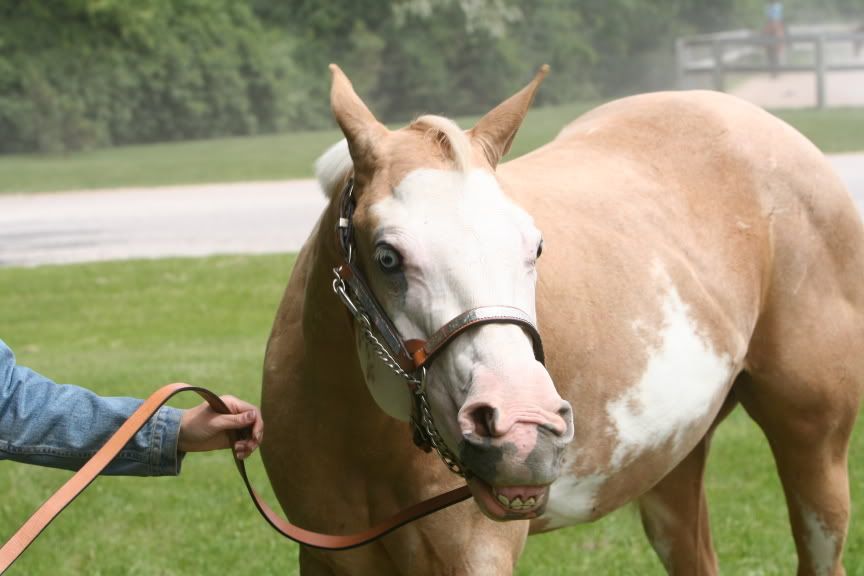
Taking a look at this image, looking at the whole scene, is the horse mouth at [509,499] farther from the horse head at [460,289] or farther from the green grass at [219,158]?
the green grass at [219,158]

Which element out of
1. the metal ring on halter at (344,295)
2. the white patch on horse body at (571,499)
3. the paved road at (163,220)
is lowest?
the paved road at (163,220)

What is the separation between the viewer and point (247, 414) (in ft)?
9.50

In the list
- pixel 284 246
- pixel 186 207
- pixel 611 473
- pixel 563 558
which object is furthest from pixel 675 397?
pixel 186 207

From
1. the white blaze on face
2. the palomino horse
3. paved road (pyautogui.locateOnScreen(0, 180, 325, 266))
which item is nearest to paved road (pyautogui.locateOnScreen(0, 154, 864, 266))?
paved road (pyautogui.locateOnScreen(0, 180, 325, 266))

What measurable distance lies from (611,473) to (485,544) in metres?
0.54

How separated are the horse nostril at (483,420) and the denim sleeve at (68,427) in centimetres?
82

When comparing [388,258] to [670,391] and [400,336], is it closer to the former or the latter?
[400,336]

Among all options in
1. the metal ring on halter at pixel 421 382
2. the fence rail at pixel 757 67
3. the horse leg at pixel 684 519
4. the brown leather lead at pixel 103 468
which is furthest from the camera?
the fence rail at pixel 757 67

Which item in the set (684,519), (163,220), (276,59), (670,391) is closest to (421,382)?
(670,391)

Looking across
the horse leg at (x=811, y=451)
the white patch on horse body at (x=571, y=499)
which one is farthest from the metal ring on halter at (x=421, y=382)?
the horse leg at (x=811, y=451)

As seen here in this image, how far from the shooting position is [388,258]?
2.60m

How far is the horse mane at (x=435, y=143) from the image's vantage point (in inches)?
105

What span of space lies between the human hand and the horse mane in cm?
59

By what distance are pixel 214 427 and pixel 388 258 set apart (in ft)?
2.06
